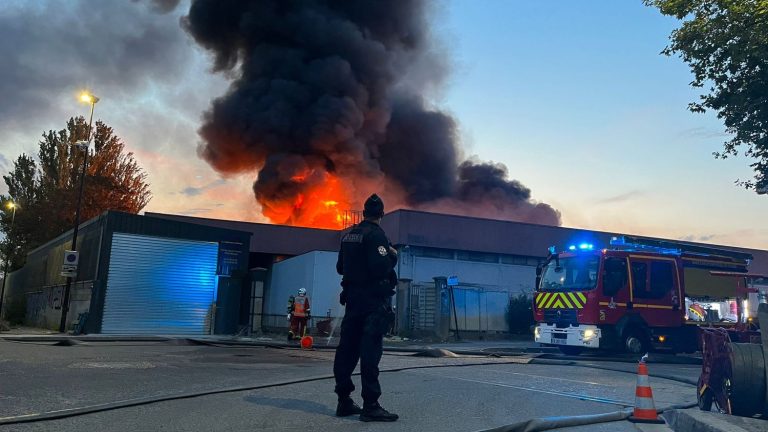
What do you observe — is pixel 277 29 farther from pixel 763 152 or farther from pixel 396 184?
pixel 763 152

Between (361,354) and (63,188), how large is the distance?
37.0 meters

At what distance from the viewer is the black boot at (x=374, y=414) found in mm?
4238

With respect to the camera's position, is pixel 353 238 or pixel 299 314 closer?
pixel 353 238

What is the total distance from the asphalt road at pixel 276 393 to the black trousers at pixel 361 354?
233 millimetres

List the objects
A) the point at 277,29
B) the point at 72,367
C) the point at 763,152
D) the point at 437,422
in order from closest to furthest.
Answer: the point at 437,422 → the point at 72,367 → the point at 763,152 → the point at 277,29

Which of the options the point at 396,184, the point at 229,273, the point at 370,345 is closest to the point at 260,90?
the point at 396,184

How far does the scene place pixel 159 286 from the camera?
21062 millimetres

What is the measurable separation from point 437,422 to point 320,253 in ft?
59.5

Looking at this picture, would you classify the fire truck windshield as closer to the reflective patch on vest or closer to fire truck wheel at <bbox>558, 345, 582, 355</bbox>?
fire truck wheel at <bbox>558, 345, 582, 355</bbox>

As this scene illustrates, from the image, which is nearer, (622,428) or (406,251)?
(622,428)

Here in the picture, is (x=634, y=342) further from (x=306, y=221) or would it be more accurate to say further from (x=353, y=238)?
(x=306, y=221)

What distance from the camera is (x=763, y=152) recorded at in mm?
15234

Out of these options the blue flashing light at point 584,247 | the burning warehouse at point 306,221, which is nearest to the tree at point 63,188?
the burning warehouse at point 306,221

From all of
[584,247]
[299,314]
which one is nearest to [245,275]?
[299,314]
